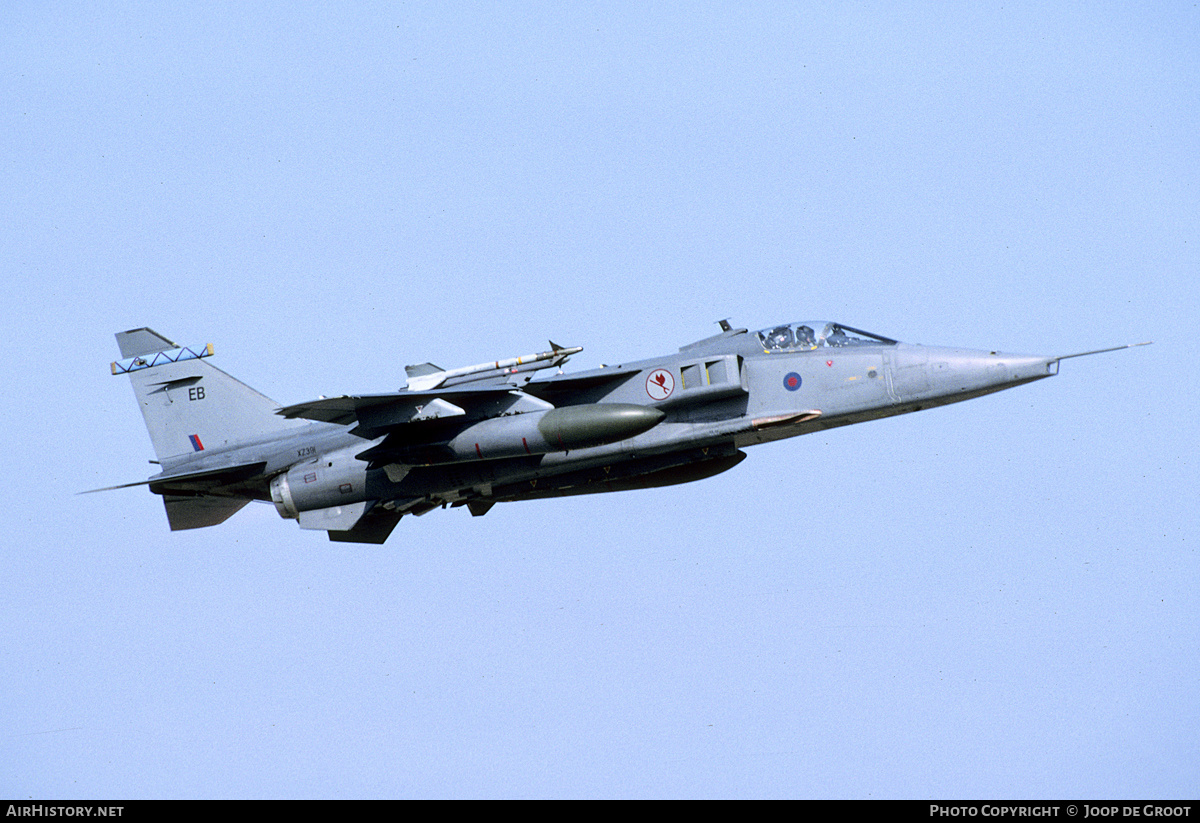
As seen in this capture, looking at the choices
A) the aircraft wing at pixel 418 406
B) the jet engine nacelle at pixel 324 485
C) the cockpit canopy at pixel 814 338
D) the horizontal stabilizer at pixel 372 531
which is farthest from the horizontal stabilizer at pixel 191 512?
the cockpit canopy at pixel 814 338

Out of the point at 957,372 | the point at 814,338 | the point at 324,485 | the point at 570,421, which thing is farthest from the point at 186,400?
the point at 957,372

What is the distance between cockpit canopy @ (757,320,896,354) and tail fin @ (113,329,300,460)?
24.4ft

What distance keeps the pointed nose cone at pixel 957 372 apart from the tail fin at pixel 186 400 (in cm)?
913

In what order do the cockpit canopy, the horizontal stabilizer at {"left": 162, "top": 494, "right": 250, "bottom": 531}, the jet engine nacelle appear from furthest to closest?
the horizontal stabilizer at {"left": 162, "top": 494, "right": 250, "bottom": 531} → the jet engine nacelle → the cockpit canopy

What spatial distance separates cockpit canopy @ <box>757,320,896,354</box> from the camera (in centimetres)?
1731

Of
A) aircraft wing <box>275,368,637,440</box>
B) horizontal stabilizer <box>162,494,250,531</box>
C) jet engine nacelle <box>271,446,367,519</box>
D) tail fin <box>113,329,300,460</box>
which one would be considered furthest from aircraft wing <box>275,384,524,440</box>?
horizontal stabilizer <box>162,494,250,531</box>

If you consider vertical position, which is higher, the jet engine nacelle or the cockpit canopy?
the cockpit canopy

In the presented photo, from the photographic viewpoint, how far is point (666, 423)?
57.3 ft

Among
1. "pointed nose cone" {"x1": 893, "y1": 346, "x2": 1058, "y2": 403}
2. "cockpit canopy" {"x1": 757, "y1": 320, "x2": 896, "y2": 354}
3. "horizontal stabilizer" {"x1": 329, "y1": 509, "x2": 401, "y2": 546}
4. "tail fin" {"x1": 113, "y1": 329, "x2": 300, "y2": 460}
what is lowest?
"horizontal stabilizer" {"x1": 329, "y1": 509, "x2": 401, "y2": 546}

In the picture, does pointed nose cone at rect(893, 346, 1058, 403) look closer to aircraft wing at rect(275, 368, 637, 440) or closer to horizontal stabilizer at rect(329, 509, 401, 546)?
aircraft wing at rect(275, 368, 637, 440)

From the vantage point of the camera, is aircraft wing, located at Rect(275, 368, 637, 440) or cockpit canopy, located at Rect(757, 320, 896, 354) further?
cockpit canopy, located at Rect(757, 320, 896, 354)

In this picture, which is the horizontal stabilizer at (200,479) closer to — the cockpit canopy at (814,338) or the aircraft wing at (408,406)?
the aircraft wing at (408,406)

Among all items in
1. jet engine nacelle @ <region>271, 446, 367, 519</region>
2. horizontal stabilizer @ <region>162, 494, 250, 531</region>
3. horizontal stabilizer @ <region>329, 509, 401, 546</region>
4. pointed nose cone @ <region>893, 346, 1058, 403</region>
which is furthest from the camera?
horizontal stabilizer @ <region>162, 494, 250, 531</region>
